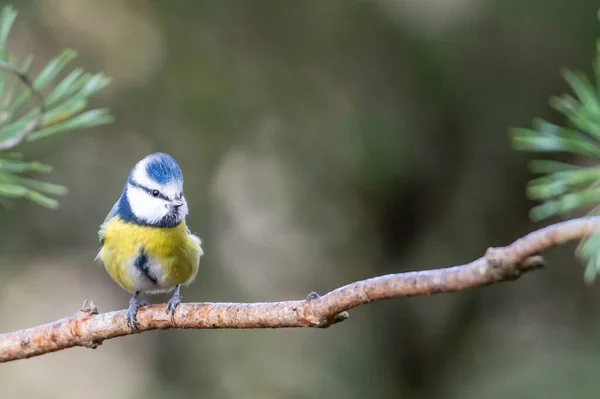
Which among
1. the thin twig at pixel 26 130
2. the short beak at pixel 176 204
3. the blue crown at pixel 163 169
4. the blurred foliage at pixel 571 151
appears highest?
the blue crown at pixel 163 169

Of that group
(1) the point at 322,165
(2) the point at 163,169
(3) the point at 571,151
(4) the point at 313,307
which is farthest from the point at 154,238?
(3) the point at 571,151

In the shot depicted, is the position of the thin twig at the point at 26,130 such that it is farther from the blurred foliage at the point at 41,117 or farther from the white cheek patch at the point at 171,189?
the white cheek patch at the point at 171,189

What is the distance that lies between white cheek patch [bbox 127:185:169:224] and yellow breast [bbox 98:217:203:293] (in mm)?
23

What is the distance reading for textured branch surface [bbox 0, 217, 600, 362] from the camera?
59cm

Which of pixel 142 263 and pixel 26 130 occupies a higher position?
pixel 142 263

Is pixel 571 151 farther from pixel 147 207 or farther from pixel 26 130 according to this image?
pixel 147 207

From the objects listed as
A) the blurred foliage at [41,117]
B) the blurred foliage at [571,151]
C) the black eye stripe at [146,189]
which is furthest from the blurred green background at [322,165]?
the blurred foliage at [571,151]

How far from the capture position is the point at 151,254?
1.58m

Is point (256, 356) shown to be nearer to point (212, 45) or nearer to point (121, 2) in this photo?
point (212, 45)

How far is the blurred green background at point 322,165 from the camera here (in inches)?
71.6

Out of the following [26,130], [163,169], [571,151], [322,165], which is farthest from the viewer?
[322,165]

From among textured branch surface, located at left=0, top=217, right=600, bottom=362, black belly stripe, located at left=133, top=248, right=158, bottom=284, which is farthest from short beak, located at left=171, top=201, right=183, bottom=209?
textured branch surface, located at left=0, top=217, right=600, bottom=362

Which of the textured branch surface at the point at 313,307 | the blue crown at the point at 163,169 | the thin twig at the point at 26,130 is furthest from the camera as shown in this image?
the blue crown at the point at 163,169

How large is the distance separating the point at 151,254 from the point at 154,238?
0.11 ft
